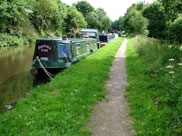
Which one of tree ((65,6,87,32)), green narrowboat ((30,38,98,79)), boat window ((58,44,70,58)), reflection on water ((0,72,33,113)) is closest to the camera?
reflection on water ((0,72,33,113))

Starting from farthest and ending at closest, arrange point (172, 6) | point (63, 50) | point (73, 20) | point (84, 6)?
point (84, 6) → point (73, 20) → point (172, 6) → point (63, 50)

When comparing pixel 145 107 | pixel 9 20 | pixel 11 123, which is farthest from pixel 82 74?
pixel 9 20

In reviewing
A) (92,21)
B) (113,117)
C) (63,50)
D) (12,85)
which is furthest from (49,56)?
(92,21)

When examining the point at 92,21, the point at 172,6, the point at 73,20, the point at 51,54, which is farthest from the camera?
the point at 92,21

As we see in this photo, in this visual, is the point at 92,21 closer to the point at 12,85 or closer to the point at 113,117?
the point at 12,85

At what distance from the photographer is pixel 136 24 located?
27922 mm

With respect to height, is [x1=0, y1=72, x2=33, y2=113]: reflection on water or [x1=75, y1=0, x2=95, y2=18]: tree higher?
[x1=75, y1=0, x2=95, y2=18]: tree

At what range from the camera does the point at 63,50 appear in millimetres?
9727

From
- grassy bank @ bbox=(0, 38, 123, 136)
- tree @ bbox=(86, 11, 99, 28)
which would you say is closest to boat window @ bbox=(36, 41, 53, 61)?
grassy bank @ bbox=(0, 38, 123, 136)

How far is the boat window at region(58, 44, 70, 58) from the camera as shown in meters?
9.57

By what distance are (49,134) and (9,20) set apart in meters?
29.5

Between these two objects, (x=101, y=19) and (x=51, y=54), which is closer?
(x=51, y=54)

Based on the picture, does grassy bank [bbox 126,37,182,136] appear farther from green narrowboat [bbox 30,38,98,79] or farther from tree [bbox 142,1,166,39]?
tree [bbox 142,1,166,39]

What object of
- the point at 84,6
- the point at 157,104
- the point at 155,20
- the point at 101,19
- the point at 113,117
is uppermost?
the point at 84,6
